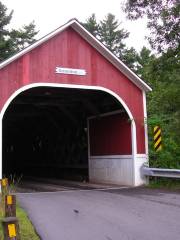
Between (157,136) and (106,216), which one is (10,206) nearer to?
(106,216)

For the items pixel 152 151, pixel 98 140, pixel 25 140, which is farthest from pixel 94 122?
pixel 25 140

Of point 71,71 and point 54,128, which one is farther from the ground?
point 71,71

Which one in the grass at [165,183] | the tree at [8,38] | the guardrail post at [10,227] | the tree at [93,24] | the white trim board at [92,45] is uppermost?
the tree at [93,24]

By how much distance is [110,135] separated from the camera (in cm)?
1803

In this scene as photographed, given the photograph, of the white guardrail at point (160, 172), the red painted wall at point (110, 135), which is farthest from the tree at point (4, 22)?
the white guardrail at point (160, 172)

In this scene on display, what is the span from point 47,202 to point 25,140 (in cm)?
1905

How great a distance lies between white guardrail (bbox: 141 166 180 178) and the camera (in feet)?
47.2

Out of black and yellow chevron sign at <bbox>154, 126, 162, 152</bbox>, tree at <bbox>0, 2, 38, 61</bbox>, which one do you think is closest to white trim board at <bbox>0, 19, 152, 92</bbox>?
black and yellow chevron sign at <bbox>154, 126, 162, 152</bbox>

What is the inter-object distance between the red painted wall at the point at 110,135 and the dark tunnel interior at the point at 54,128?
0.44 meters

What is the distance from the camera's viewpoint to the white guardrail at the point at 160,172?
47.2 ft

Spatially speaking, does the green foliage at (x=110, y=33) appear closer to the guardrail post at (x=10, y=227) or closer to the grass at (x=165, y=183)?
the grass at (x=165, y=183)

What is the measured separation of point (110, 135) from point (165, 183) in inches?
142

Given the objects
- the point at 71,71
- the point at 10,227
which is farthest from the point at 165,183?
the point at 10,227

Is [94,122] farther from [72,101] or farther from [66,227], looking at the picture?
[66,227]
